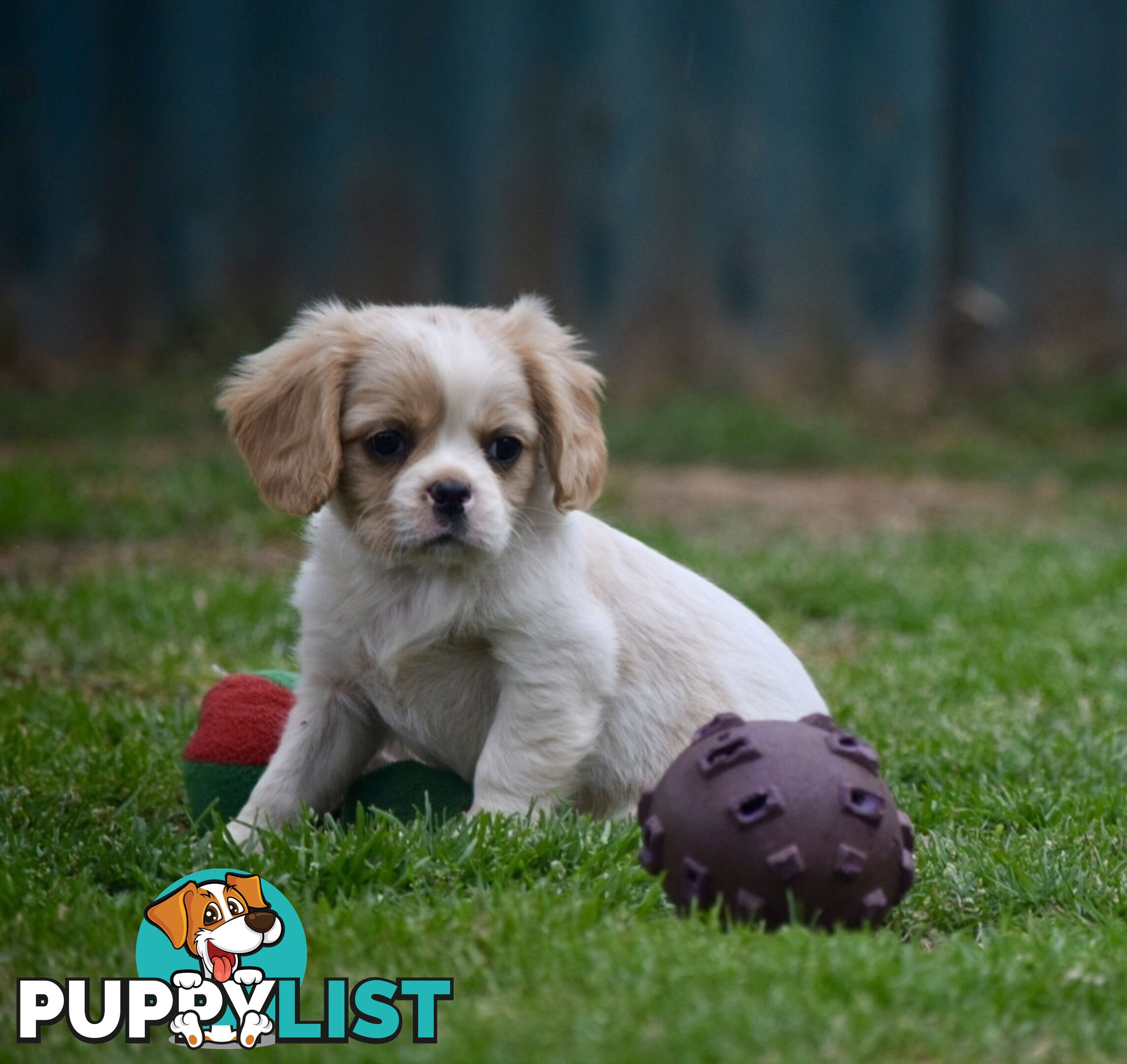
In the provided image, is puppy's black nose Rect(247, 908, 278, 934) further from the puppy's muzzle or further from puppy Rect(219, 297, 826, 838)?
the puppy's muzzle

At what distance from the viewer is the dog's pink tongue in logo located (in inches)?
104

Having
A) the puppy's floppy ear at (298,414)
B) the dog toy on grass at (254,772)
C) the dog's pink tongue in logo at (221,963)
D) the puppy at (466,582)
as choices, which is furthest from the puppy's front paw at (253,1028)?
the puppy's floppy ear at (298,414)

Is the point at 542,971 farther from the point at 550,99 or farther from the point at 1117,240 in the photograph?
the point at 1117,240

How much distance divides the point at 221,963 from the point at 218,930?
10 cm

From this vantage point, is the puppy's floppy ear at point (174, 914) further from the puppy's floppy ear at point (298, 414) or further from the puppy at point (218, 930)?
the puppy's floppy ear at point (298, 414)

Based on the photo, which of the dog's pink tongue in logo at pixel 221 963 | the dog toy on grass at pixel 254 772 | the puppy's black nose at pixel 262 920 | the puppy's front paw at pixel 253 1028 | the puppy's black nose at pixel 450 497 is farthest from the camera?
the dog toy on grass at pixel 254 772

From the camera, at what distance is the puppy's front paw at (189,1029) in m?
2.47

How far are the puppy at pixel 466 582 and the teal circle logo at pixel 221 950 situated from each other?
77cm

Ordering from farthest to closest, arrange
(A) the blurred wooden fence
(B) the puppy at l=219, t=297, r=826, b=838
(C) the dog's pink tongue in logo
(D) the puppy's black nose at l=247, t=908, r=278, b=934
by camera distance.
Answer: (A) the blurred wooden fence < (B) the puppy at l=219, t=297, r=826, b=838 < (D) the puppy's black nose at l=247, t=908, r=278, b=934 < (C) the dog's pink tongue in logo

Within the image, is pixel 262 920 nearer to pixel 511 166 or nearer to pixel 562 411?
pixel 562 411

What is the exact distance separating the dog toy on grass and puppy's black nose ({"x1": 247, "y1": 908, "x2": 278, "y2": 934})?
885mm

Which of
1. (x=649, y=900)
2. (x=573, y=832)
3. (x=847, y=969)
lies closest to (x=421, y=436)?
(x=573, y=832)

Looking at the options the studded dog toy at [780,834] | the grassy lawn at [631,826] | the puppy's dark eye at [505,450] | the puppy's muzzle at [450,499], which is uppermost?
the puppy's dark eye at [505,450]

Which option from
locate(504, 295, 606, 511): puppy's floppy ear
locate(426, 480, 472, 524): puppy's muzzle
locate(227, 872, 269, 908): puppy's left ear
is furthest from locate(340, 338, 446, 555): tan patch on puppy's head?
locate(227, 872, 269, 908): puppy's left ear
